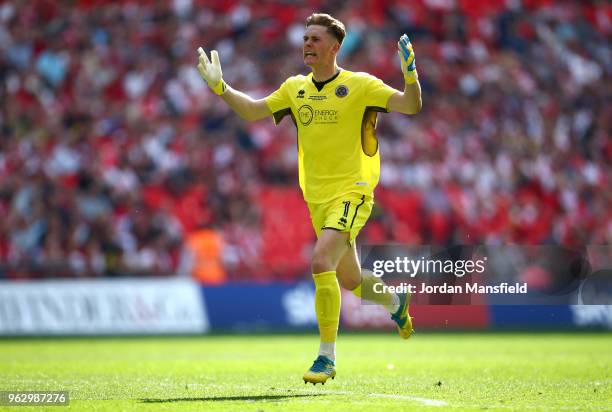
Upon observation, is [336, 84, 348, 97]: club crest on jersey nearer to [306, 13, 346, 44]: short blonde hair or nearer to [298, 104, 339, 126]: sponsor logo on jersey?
[298, 104, 339, 126]: sponsor logo on jersey

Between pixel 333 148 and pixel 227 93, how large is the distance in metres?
1.12

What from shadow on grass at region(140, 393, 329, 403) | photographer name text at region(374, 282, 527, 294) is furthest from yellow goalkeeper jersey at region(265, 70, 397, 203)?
shadow on grass at region(140, 393, 329, 403)

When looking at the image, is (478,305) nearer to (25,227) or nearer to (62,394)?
(25,227)

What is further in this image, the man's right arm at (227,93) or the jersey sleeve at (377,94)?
the man's right arm at (227,93)

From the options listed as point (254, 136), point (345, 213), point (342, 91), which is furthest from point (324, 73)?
point (254, 136)

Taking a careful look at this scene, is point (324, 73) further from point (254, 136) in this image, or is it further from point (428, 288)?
point (254, 136)

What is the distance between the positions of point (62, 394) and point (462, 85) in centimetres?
1692

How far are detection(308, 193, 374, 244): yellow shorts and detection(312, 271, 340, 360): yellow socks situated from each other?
0.40 metres

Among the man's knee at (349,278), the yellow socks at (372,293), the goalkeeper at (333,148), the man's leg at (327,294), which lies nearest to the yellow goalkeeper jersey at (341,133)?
the goalkeeper at (333,148)

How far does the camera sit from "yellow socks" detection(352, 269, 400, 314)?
28.8ft

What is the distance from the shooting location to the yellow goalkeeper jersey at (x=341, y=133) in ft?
27.2

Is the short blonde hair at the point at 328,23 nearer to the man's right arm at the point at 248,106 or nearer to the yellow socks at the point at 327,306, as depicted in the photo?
the man's right arm at the point at 248,106

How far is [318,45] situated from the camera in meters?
8.30

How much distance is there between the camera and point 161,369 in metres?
10.4
